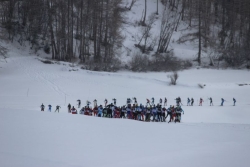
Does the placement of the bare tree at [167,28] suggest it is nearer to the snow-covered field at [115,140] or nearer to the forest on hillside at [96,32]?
the forest on hillside at [96,32]

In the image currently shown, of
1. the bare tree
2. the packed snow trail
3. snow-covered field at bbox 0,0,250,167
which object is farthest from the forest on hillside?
the packed snow trail

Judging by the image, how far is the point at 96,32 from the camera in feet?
152

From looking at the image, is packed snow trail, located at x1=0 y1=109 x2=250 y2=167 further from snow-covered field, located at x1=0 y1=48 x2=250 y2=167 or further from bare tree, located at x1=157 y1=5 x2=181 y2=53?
bare tree, located at x1=157 y1=5 x2=181 y2=53

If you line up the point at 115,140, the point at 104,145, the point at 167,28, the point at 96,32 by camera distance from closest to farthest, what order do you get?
the point at 104,145 → the point at 115,140 → the point at 96,32 → the point at 167,28

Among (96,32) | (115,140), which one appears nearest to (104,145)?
(115,140)

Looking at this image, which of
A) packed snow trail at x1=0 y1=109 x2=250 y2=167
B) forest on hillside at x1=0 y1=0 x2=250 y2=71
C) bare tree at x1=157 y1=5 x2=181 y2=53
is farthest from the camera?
bare tree at x1=157 y1=5 x2=181 y2=53

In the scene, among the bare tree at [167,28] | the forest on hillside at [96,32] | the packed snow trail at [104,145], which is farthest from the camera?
the bare tree at [167,28]

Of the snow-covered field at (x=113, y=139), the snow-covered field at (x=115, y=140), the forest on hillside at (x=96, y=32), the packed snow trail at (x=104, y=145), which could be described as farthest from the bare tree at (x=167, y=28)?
the packed snow trail at (x=104, y=145)

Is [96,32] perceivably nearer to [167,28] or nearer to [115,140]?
[167,28]

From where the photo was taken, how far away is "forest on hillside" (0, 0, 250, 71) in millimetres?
43531

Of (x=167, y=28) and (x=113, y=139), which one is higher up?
(x=167, y=28)

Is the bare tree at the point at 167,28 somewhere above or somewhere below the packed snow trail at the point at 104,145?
above

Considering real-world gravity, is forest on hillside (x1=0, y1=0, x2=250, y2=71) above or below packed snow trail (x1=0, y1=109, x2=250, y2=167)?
above

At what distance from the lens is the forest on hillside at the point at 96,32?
143ft
